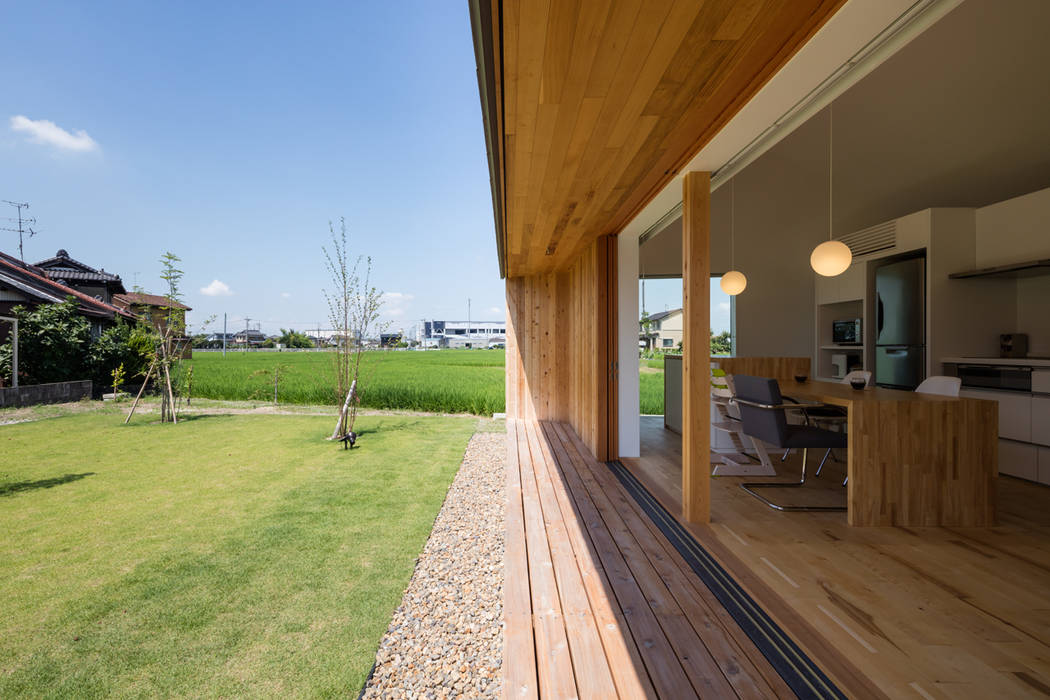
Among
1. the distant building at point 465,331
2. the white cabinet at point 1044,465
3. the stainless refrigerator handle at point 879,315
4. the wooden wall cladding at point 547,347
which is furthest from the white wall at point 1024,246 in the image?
the distant building at point 465,331

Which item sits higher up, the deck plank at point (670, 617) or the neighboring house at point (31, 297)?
the neighboring house at point (31, 297)

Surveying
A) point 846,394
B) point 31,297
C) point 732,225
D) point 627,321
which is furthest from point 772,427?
point 31,297

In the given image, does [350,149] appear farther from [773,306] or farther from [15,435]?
[773,306]

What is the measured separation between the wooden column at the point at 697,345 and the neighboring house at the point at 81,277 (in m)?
18.2

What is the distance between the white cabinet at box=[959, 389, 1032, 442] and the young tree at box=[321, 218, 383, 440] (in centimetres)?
648

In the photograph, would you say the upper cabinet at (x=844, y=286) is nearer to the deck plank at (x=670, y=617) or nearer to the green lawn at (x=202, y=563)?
the deck plank at (x=670, y=617)

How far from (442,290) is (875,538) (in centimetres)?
2950

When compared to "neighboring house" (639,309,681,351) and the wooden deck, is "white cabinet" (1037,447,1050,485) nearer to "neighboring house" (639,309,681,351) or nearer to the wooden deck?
"neighboring house" (639,309,681,351)

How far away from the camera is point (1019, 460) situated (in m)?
3.63

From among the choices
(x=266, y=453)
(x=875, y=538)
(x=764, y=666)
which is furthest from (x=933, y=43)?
(x=266, y=453)

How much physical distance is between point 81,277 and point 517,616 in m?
19.4

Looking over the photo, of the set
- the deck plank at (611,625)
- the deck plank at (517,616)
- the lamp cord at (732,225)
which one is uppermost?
the lamp cord at (732,225)

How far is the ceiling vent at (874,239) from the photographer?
16.2ft

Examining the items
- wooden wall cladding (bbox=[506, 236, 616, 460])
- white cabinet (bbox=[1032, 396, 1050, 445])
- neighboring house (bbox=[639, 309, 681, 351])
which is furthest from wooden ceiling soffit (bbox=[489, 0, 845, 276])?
white cabinet (bbox=[1032, 396, 1050, 445])
